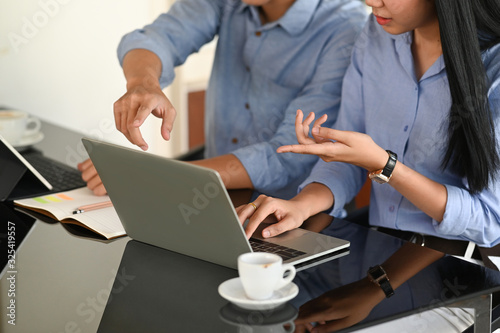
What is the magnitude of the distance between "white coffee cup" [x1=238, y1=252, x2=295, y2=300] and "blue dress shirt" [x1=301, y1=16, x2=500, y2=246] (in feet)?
1.74

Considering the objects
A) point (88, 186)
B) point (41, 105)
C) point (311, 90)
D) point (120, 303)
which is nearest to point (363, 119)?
point (311, 90)

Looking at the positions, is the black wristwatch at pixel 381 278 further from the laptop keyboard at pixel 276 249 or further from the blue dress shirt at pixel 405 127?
the blue dress shirt at pixel 405 127

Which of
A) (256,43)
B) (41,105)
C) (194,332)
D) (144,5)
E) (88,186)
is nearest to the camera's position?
(194,332)

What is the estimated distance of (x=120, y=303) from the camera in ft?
2.79

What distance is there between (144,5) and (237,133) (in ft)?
3.51

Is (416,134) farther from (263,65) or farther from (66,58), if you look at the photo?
(66,58)

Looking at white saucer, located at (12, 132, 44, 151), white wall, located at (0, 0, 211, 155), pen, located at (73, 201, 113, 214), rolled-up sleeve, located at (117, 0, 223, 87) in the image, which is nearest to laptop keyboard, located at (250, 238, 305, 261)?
pen, located at (73, 201, 113, 214)

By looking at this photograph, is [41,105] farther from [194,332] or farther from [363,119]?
[194,332]

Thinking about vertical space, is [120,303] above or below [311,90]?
above

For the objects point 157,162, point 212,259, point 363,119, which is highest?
point 157,162

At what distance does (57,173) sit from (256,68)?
2.14ft

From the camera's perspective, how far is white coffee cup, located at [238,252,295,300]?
2.58ft

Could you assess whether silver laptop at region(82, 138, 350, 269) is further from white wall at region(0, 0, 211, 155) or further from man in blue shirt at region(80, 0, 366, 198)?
white wall at region(0, 0, 211, 155)

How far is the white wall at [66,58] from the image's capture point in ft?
7.09
